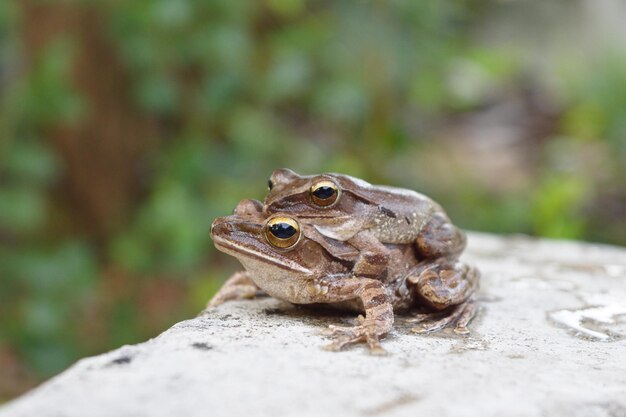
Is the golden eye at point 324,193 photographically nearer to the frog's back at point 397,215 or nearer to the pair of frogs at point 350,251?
the pair of frogs at point 350,251

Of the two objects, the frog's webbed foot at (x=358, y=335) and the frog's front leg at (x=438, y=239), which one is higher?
the frog's front leg at (x=438, y=239)

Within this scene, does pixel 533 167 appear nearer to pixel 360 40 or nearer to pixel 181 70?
pixel 360 40

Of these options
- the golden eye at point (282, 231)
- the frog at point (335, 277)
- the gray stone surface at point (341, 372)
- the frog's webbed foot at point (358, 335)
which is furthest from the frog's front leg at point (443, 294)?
the golden eye at point (282, 231)

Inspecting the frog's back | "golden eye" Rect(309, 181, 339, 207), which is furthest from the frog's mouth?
the frog's back

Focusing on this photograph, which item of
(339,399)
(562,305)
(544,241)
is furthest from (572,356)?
(544,241)

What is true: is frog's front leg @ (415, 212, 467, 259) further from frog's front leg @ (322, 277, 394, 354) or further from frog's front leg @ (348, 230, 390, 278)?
frog's front leg @ (322, 277, 394, 354)

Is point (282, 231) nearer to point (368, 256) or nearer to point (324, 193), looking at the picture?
point (324, 193)
